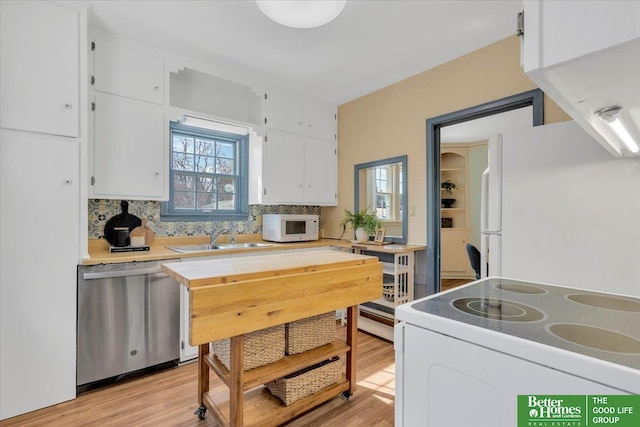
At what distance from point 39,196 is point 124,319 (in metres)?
0.97

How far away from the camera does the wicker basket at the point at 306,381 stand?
174 cm

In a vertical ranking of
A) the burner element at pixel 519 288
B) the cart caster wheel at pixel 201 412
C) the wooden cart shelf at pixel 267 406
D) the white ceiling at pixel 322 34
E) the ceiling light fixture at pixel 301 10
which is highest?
the white ceiling at pixel 322 34

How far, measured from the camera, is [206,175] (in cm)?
329

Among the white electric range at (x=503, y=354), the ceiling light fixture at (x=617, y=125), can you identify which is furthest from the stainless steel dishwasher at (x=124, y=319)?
the ceiling light fixture at (x=617, y=125)

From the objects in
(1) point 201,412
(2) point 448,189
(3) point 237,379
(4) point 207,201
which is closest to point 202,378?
(1) point 201,412

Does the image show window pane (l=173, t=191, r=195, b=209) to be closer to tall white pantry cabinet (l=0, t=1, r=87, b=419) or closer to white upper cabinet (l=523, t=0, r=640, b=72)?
tall white pantry cabinet (l=0, t=1, r=87, b=419)

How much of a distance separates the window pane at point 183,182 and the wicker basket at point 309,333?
79.2 inches

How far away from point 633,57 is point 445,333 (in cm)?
66

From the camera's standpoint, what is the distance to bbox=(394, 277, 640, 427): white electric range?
586 millimetres

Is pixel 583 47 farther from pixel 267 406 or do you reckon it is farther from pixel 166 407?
pixel 166 407

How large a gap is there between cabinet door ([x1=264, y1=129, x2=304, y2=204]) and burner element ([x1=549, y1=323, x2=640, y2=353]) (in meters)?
2.88

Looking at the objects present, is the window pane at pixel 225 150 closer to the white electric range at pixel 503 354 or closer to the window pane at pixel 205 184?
the window pane at pixel 205 184

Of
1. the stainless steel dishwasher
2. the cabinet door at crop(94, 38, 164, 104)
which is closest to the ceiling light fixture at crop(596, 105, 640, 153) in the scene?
the stainless steel dishwasher

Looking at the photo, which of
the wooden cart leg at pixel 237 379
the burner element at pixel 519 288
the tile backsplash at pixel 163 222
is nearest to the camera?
the burner element at pixel 519 288
